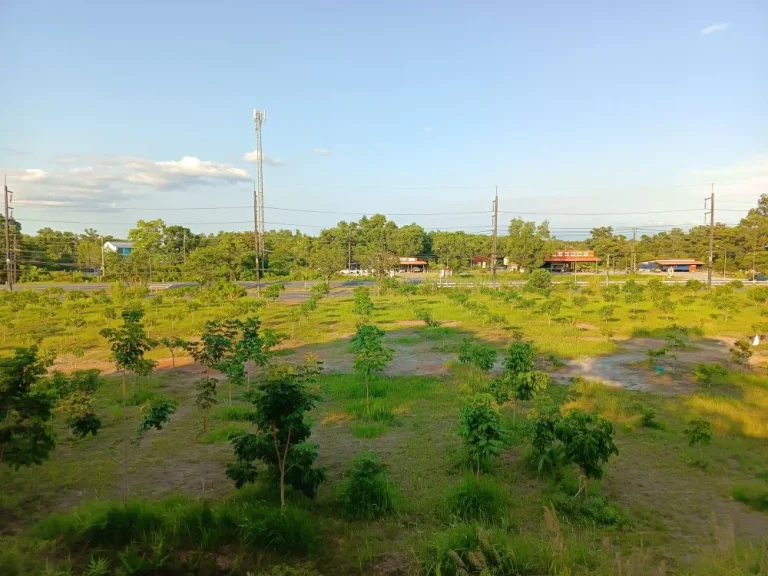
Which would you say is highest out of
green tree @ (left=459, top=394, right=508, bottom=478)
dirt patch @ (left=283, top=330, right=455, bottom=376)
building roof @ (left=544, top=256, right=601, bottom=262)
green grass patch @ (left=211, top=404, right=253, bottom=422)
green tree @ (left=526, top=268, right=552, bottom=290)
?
building roof @ (left=544, top=256, right=601, bottom=262)

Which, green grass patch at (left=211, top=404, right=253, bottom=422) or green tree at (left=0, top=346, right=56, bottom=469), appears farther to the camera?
green grass patch at (left=211, top=404, right=253, bottom=422)

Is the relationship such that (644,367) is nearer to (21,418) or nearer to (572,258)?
(21,418)

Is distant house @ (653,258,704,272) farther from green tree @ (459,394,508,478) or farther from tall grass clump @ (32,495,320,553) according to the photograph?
tall grass clump @ (32,495,320,553)

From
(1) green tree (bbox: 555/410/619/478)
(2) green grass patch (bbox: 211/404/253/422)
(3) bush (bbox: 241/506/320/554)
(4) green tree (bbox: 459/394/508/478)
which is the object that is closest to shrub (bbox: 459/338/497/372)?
(4) green tree (bbox: 459/394/508/478)

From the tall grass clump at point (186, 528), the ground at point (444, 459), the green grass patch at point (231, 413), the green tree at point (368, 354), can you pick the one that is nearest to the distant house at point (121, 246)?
the ground at point (444, 459)

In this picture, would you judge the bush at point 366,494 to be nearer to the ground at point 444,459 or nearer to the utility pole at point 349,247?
the ground at point 444,459

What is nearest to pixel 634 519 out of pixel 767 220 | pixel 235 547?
pixel 235 547

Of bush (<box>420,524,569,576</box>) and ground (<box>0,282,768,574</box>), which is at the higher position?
bush (<box>420,524,569,576</box>)
